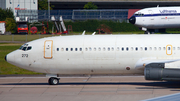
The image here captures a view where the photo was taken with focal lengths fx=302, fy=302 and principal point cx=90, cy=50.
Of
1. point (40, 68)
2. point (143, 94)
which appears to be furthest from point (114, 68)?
point (40, 68)

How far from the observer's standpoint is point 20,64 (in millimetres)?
19562

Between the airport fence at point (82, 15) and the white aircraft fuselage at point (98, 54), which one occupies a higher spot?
the airport fence at point (82, 15)

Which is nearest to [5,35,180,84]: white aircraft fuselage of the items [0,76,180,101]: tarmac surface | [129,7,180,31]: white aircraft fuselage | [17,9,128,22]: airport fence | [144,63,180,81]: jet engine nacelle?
[144,63,180,81]: jet engine nacelle

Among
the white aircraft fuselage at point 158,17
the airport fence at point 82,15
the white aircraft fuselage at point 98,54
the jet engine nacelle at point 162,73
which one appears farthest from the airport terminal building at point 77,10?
the jet engine nacelle at point 162,73

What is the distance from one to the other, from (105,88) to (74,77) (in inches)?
195

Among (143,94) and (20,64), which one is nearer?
(143,94)

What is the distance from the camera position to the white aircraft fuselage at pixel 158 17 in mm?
41406

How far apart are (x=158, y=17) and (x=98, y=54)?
2498 centimetres

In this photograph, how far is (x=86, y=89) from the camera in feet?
61.9

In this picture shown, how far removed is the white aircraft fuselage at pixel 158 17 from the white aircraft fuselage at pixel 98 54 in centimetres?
2313

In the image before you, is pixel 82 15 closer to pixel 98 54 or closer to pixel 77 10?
pixel 77 10

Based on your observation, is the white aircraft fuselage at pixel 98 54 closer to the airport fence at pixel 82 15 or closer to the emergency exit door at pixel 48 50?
the emergency exit door at pixel 48 50

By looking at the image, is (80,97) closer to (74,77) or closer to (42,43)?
(42,43)

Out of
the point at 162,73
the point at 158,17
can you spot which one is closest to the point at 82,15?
the point at 158,17
